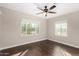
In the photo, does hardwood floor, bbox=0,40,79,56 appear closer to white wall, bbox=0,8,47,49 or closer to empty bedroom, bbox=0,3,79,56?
empty bedroom, bbox=0,3,79,56

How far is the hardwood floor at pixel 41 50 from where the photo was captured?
1.41m

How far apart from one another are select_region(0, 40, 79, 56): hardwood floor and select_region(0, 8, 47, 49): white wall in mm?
104

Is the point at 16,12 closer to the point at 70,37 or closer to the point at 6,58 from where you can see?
the point at 6,58

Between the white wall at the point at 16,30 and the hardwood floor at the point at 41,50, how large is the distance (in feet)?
0.34

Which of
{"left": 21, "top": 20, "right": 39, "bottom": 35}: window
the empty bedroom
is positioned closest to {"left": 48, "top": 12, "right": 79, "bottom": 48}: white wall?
the empty bedroom

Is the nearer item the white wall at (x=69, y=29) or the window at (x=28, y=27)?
the window at (x=28, y=27)

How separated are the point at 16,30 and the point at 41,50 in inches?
26.9

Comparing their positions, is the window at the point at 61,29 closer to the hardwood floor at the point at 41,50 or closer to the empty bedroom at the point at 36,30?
the empty bedroom at the point at 36,30

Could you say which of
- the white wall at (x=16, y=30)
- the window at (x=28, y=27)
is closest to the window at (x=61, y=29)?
the white wall at (x=16, y=30)

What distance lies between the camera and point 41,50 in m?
1.52

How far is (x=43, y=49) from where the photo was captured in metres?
1.60

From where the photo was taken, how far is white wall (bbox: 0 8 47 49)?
148 cm

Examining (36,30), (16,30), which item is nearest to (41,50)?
(36,30)

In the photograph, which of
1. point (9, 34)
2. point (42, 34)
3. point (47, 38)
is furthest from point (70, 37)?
point (9, 34)
